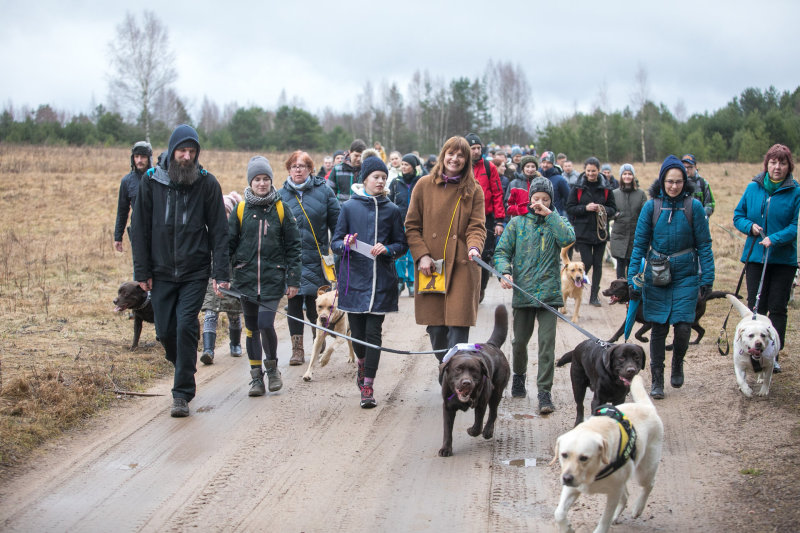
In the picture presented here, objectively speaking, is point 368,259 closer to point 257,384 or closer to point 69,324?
point 257,384

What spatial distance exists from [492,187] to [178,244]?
5.41 m

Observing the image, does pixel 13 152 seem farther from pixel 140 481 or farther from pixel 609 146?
pixel 609 146

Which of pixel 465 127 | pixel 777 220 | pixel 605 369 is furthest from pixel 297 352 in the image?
pixel 465 127

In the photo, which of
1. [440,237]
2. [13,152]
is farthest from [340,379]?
[13,152]

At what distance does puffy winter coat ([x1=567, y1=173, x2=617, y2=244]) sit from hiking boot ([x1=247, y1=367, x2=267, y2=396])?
6.51 meters

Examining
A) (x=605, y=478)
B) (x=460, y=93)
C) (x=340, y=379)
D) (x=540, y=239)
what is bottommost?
(x=340, y=379)

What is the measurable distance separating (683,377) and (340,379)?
137 inches

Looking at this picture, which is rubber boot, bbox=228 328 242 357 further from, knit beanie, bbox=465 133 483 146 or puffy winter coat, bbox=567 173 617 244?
puffy winter coat, bbox=567 173 617 244

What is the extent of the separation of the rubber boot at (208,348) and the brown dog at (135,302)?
0.73 metres

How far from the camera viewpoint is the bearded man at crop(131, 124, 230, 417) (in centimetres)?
631

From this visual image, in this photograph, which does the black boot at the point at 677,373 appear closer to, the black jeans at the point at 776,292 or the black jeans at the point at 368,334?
the black jeans at the point at 776,292

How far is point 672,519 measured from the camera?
4344mm

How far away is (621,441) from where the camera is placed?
3953mm

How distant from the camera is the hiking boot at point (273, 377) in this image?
7.17 metres
